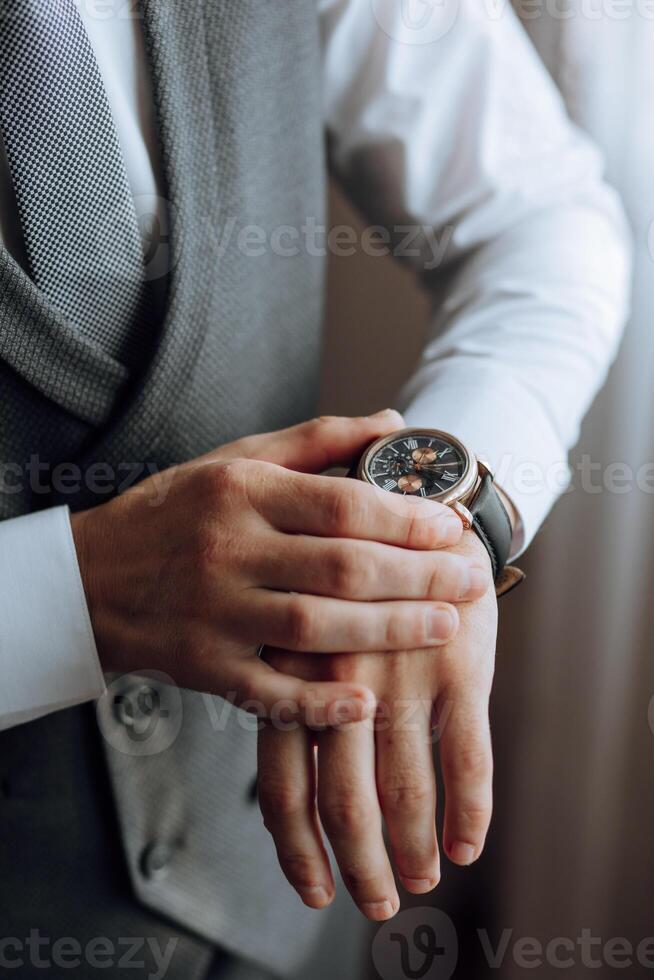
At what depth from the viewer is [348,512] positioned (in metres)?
0.51

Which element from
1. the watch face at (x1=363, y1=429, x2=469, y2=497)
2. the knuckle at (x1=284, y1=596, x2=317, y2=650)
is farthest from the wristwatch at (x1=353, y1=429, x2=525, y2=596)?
the knuckle at (x1=284, y1=596, x2=317, y2=650)

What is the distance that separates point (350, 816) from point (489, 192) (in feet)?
1.94

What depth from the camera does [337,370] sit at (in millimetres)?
1259

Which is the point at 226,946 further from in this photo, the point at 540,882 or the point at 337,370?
the point at 337,370

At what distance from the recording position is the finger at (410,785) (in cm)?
51

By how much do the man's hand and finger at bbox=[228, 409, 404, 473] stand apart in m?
0.14

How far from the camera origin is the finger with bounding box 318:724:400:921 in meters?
0.50

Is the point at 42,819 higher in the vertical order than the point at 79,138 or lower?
lower

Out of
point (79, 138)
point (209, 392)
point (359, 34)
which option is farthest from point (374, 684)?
point (359, 34)

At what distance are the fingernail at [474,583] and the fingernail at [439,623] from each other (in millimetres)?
21

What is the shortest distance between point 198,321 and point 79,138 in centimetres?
14

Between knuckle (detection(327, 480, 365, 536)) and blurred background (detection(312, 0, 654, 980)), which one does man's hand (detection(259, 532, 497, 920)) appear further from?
blurred background (detection(312, 0, 654, 980))

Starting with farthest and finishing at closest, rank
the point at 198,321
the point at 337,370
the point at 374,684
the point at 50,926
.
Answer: the point at 337,370
the point at 50,926
the point at 198,321
the point at 374,684

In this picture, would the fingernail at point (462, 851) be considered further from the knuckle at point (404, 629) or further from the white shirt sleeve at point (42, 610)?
the white shirt sleeve at point (42, 610)
